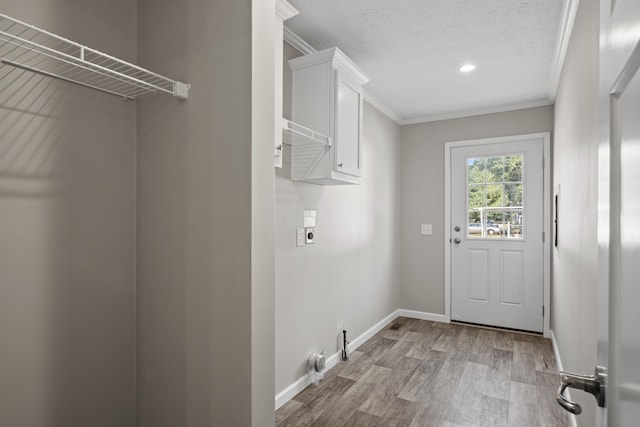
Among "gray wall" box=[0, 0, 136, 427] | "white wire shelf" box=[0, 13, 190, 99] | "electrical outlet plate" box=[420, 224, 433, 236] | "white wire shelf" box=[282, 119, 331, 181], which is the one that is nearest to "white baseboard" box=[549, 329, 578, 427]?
"electrical outlet plate" box=[420, 224, 433, 236]

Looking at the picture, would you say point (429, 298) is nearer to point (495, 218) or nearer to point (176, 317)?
point (495, 218)

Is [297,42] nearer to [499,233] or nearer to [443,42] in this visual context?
[443,42]

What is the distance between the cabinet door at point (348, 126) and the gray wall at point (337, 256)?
1.12 ft

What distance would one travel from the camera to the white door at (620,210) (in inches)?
19.3

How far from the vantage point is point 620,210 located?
0.57 m

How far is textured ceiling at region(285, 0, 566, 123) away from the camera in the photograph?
7.09 ft

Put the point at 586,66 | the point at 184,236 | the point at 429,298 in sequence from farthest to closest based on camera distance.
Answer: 1. the point at 429,298
2. the point at 586,66
3. the point at 184,236

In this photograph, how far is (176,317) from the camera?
1427 mm

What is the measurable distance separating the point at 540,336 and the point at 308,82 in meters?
3.54

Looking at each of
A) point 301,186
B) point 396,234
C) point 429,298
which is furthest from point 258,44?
point 429,298

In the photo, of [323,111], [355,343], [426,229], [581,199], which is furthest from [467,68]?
[355,343]

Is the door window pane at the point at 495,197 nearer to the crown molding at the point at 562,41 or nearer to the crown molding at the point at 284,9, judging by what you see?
the crown molding at the point at 562,41

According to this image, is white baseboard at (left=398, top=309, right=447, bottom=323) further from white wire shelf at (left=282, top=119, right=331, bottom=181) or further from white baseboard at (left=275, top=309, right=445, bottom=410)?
white wire shelf at (left=282, top=119, right=331, bottom=181)

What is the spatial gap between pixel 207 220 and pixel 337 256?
1.96 metres
